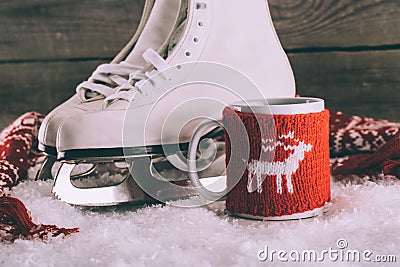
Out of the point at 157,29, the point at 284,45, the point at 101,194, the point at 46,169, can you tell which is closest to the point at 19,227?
the point at 101,194

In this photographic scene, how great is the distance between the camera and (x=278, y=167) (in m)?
0.56

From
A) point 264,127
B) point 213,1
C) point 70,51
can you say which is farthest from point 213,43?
point 70,51

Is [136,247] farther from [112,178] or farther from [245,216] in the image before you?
[112,178]

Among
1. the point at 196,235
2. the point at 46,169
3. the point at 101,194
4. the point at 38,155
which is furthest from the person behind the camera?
the point at 38,155

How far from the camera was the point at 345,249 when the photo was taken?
474mm

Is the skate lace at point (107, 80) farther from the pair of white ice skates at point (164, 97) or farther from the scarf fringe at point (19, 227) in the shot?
the scarf fringe at point (19, 227)

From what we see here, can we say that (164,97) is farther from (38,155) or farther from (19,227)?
(38,155)

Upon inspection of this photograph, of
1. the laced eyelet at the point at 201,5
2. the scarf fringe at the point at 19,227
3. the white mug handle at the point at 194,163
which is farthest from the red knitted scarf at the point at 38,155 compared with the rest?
the laced eyelet at the point at 201,5

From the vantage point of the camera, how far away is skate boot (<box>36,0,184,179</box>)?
637mm

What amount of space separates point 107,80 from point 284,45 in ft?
1.78

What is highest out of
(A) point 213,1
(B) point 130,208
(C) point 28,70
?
(A) point 213,1

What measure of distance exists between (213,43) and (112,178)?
8.3 inches

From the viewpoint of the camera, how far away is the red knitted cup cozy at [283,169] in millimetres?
556

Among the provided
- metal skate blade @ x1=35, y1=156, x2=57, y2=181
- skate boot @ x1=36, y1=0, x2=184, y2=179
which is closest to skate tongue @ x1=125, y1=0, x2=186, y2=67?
skate boot @ x1=36, y1=0, x2=184, y2=179
